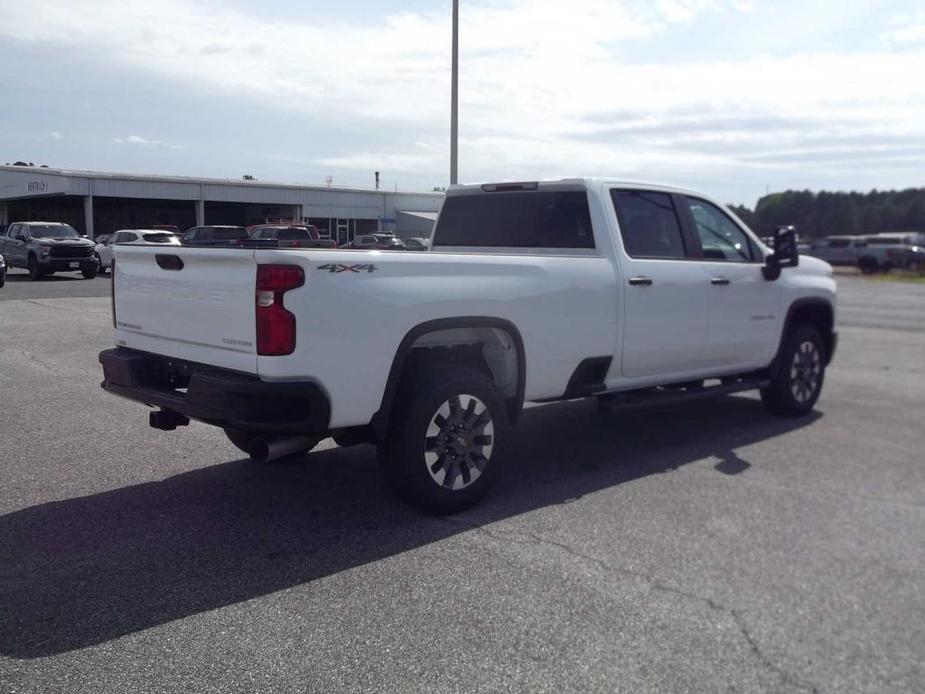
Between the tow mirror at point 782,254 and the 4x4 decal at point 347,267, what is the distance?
4.23 m

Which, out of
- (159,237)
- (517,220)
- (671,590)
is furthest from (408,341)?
(159,237)

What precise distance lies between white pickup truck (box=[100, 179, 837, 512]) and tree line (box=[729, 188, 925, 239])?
50.7 metres

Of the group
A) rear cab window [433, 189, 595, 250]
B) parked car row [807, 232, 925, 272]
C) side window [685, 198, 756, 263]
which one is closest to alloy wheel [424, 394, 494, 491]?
rear cab window [433, 189, 595, 250]

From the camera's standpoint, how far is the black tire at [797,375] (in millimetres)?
8258

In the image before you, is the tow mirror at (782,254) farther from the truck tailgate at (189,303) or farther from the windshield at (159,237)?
the windshield at (159,237)

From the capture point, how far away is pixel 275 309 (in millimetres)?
4543

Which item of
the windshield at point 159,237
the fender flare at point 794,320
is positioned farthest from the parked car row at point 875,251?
the fender flare at point 794,320

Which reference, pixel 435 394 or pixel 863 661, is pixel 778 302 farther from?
pixel 863 661

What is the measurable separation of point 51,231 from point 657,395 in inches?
1058

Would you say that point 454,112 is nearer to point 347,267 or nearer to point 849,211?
point 347,267

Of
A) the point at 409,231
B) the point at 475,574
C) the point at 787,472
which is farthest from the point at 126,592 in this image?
the point at 409,231

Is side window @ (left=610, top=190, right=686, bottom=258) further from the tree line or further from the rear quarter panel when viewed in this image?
the tree line

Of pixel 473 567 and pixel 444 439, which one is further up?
pixel 444 439

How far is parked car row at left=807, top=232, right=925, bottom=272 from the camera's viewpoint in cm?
4309
